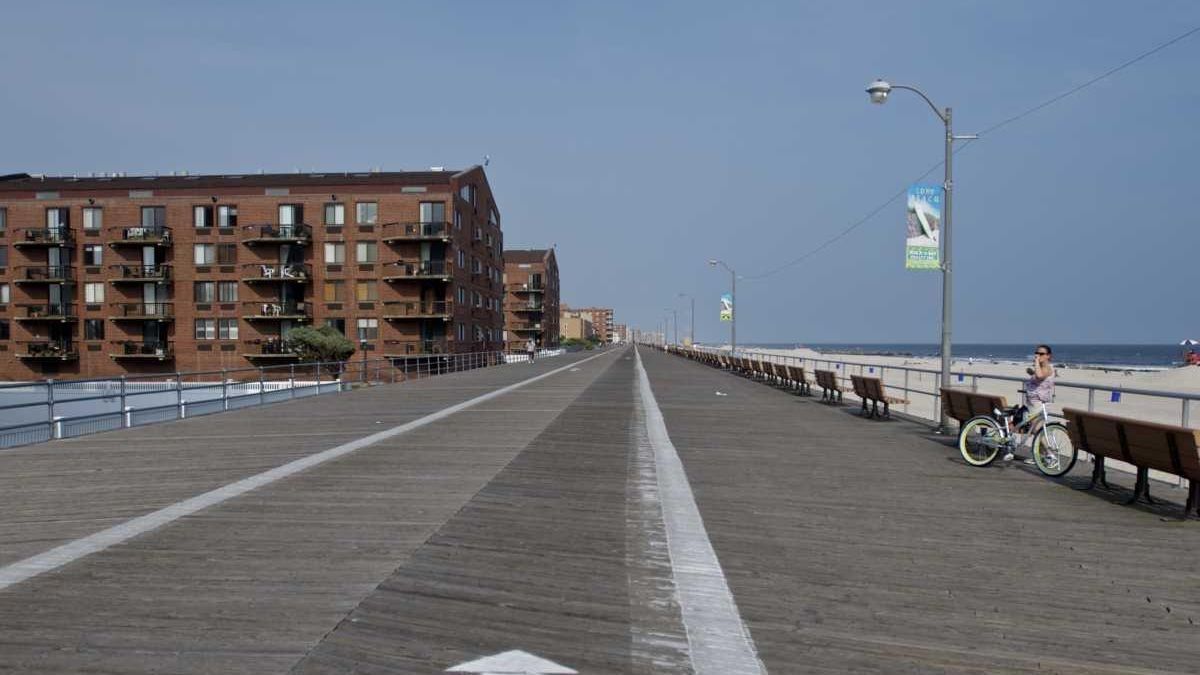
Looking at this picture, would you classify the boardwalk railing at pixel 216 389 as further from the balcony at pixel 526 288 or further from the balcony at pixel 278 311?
the balcony at pixel 526 288

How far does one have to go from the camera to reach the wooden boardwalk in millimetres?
4695

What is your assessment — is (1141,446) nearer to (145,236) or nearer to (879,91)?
(879,91)

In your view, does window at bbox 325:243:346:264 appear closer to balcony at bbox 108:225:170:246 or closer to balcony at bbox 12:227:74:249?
balcony at bbox 108:225:170:246

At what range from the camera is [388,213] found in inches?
2304

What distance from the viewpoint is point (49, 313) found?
59.8 meters

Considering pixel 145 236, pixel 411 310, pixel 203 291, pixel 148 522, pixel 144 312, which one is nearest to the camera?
pixel 148 522

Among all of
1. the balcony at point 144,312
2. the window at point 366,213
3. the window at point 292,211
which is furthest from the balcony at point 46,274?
the window at point 366,213

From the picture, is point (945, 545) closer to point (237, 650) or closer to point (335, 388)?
point (237, 650)

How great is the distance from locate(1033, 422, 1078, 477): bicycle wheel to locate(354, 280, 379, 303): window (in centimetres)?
5208

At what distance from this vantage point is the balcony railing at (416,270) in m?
57.8

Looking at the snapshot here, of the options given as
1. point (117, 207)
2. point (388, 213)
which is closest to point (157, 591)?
point (388, 213)

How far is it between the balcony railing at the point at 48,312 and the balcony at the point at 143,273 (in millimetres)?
4450

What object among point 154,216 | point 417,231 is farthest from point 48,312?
point 417,231

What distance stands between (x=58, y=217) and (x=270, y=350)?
690 inches
